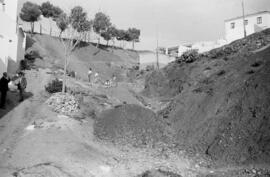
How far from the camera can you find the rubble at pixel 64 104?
15.0 meters

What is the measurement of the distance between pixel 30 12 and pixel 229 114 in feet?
131

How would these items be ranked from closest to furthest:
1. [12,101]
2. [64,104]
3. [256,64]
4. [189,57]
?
[64,104], [256,64], [12,101], [189,57]

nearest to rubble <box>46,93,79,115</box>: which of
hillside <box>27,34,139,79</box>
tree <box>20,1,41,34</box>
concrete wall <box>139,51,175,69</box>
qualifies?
hillside <box>27,34,139,79</box>

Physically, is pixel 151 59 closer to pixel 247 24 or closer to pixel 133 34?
pixel 247 24

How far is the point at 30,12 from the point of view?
4422 centimetres

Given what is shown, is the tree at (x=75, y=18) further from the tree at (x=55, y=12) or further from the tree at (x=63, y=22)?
the tree at (x=55, y=12)

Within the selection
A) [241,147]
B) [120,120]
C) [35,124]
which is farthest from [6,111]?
[241,147]

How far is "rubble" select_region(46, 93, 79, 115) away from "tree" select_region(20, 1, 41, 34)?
3286 centimetres

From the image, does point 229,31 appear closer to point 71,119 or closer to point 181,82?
point 181,82

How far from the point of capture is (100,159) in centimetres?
1076

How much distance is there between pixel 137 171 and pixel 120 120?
453 centimetres

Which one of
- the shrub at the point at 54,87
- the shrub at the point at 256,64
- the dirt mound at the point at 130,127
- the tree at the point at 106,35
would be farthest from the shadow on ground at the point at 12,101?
the tree at the point at 106,35

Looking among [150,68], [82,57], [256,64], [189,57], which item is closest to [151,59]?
[150,68]

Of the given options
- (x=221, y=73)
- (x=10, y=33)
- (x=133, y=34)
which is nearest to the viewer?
(x=221, y=73)
